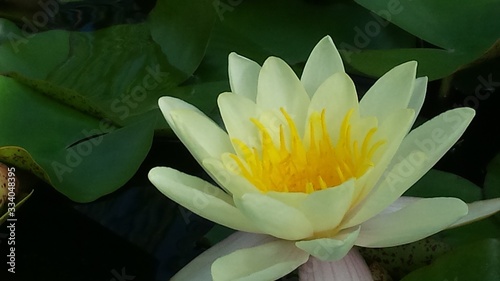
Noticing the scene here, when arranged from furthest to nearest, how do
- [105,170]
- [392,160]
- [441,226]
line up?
[105,170]
[392,160]
[441,226]

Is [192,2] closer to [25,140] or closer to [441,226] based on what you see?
[25,140]

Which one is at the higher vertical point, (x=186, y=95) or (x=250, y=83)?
(x=250, y=83)

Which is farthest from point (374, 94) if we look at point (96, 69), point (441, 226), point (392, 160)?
point (96, 69)

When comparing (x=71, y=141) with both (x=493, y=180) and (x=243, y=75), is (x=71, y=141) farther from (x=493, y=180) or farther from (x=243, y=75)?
(x=493, y=180)

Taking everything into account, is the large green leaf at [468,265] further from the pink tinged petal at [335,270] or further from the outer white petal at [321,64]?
the outer white petal at [321,64]

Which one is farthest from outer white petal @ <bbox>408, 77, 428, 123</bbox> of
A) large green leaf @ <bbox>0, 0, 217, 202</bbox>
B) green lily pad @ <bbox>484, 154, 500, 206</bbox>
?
large green leaf @ <bbox>0, 0, 217, 202</bbox>

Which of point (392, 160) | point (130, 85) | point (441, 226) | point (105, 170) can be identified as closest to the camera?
point (441, 226)

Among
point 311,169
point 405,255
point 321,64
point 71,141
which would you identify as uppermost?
point 321,64

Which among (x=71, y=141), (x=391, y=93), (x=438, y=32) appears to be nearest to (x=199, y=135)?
(x=391, y=93)
